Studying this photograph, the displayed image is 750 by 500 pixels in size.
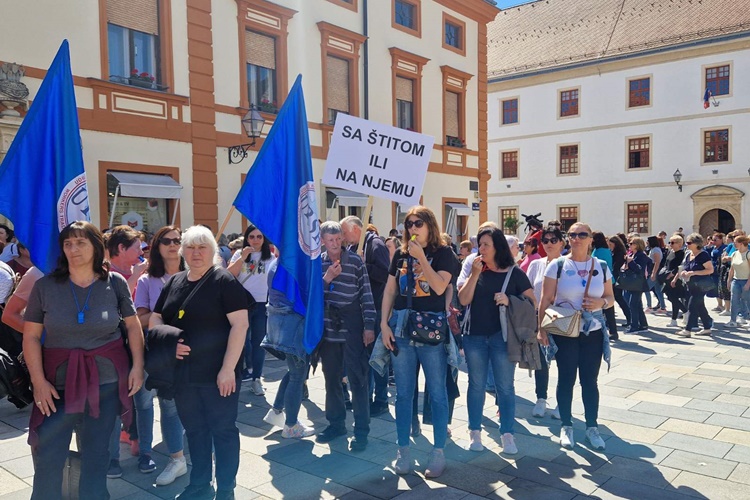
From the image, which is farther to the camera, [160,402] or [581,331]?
[581,331]

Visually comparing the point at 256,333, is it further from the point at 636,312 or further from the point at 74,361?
Answer: the point at 636,312

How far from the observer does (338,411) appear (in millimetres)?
5227

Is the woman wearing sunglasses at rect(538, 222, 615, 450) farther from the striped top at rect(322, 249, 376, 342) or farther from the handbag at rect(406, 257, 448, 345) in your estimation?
the striped top at rect(322, 249, 376, 342)

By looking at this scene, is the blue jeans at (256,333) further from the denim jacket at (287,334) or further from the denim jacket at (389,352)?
the denim jacket at (389,352)

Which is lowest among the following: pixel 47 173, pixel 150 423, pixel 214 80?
pixel 150 423

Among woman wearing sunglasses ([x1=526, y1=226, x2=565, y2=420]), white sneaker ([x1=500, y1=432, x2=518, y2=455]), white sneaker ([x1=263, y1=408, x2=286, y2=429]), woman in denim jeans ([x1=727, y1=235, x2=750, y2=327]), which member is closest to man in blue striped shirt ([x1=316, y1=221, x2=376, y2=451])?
white sneaker ([x1=263, y1=408, x2=286, y2=429])

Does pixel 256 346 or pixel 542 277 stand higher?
pixel 542 277

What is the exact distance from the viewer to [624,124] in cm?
3309

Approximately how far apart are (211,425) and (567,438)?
112 inches

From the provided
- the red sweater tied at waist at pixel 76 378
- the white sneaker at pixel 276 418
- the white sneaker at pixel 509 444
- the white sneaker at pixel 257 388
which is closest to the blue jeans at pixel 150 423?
the red sweater tied at waist at pixel 76 378

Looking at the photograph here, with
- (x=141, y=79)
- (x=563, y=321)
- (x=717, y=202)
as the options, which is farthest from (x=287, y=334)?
(x=717, y=202)

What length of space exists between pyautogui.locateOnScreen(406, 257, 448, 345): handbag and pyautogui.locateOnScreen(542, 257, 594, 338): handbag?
103cm

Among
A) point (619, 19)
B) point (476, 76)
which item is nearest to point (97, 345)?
point (476, 76)

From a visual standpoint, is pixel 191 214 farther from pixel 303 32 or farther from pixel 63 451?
pixel 63 451
